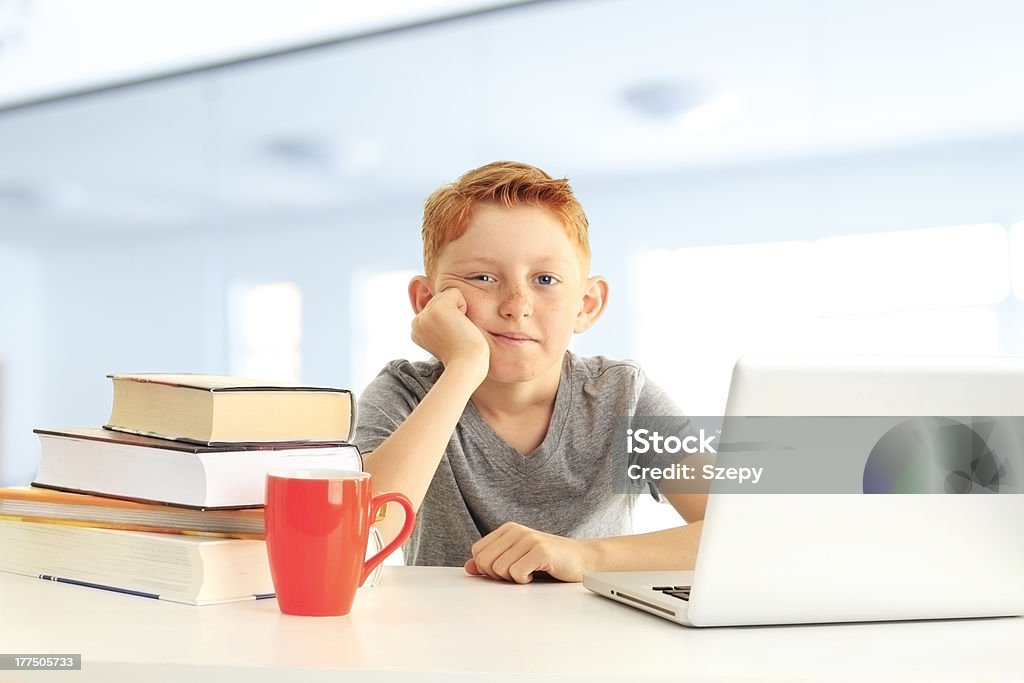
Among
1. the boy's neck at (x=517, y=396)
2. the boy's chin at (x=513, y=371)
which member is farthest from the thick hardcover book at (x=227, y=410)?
the boy's neck at (x=517, y=396)

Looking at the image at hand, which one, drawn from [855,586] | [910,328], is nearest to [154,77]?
[910,328]

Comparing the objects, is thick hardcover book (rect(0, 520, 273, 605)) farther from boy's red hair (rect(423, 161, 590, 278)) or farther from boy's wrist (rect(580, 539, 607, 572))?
boy's red hair (rect(423, 161, 590, 278))

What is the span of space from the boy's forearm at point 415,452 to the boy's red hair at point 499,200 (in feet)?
1.17

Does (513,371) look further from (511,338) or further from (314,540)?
(314,540)

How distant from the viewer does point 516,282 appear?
53.0 inches

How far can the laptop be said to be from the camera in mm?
666

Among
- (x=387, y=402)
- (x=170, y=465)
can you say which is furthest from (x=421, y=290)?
(x=170, y=465)

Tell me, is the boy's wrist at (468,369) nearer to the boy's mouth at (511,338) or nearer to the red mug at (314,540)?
the boy's mouth at (511,338)

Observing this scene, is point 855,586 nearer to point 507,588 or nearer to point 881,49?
point 507,588

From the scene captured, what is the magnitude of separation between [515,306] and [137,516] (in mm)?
633

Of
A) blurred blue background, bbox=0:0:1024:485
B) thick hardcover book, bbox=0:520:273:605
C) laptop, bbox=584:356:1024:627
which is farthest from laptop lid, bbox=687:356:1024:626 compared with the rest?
blurred blue background, bbox=0:0:1024:485

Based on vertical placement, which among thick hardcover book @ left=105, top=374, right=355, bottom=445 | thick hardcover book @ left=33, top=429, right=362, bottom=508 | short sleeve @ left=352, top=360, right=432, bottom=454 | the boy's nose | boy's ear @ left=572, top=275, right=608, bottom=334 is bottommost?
thick hardcover book @ left=33, top=429, right=362, bottom=508

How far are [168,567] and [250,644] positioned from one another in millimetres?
175

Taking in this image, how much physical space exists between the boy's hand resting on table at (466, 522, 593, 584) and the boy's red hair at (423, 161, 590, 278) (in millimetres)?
569
